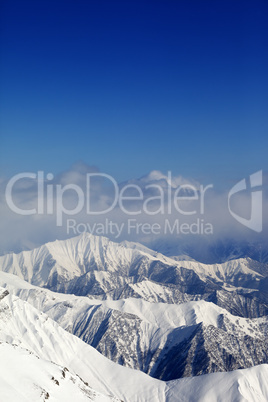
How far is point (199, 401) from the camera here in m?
197

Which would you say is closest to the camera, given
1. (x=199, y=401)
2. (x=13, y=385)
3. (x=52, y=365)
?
(x=13, y=385)

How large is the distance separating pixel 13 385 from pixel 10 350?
2726 centimetres

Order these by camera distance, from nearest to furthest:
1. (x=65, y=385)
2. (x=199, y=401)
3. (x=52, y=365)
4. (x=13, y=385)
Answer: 1. (x=13, y=385)
2. (x=65, y=385)
3. (x=52, y=365)
4. (x=199, y=401)

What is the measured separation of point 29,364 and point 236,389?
113 meters

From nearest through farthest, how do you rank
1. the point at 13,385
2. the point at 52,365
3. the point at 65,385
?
the point at 13,385 < the point at 65,385 < the point at 52,365

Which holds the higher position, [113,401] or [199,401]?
[113,401]

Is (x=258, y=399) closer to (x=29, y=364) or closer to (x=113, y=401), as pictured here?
(x=113, y=401)

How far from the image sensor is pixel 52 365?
14425cm

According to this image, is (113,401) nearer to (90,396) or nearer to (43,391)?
(90,396)

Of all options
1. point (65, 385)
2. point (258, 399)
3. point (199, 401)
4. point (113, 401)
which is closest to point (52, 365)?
point (65, 385)

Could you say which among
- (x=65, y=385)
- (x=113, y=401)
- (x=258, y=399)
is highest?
(x=65, y=385)

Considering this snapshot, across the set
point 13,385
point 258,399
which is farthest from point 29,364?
point 258,399

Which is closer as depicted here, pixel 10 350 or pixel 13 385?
pixel 13 385

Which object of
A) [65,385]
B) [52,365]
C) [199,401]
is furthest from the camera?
[199,401]
